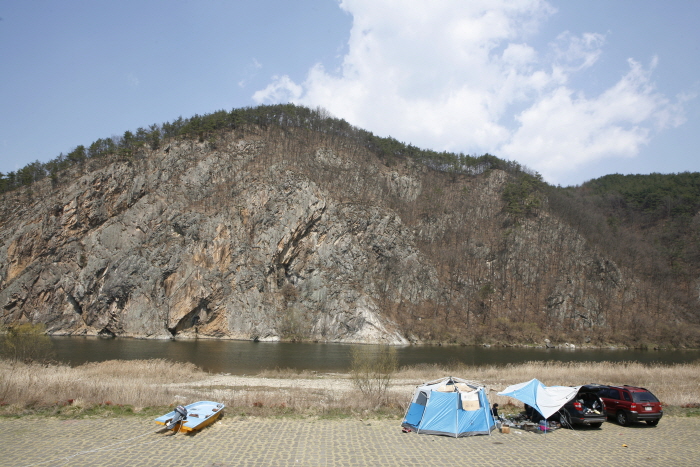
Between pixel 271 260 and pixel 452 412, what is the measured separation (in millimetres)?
61226

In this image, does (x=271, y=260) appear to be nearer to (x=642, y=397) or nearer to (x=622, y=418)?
(x=622, y=418)

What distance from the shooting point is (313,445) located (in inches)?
473

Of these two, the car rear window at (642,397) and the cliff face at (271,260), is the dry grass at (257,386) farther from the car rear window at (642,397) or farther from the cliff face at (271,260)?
the cliff face at (271,260)

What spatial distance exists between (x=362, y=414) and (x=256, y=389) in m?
10.8

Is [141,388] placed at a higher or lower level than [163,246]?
lower

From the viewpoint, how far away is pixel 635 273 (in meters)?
87.4

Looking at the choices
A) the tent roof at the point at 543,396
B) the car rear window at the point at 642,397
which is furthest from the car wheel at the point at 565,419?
the car rear window at the point at 642,397

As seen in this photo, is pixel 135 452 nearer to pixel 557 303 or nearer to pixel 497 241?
pixel 557 303

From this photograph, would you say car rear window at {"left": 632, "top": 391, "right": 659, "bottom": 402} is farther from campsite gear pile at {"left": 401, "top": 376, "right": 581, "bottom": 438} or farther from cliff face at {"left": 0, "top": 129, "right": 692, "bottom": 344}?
cliff face at {"left": 0, "top": 129, "right": 692, "bottom": 344}

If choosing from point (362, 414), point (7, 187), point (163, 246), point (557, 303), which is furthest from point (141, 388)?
point (7, 187)

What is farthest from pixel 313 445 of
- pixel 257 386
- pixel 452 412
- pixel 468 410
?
pixel 257 386

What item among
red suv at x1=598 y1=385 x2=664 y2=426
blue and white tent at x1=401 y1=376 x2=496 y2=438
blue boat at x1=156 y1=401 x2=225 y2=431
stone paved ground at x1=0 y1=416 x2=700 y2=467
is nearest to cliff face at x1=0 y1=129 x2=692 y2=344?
red suv at x1=598 y1=385 x2=664 y2=426

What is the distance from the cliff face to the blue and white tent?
49.6m

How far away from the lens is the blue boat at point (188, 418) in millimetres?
12727
